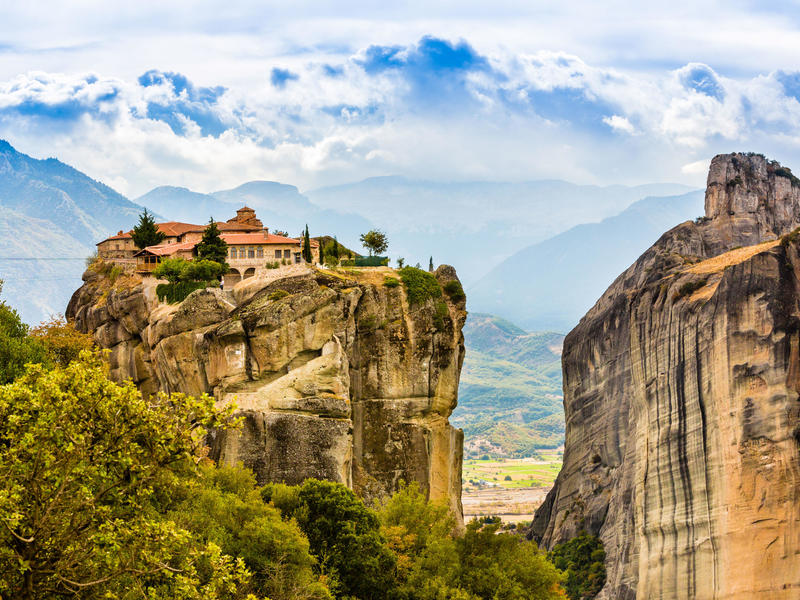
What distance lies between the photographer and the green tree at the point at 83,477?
88.9 feet

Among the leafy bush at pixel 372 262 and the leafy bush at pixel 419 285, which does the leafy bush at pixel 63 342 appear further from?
the leafy bush at pixel 419 285

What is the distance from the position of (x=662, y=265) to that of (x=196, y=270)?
201ft

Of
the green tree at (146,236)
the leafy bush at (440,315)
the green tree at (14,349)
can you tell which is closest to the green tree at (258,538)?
the green tree at (14,349)

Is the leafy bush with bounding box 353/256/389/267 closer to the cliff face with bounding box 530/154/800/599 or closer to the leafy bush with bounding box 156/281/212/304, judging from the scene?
the leafy bush with bounding box 156/281/212/304

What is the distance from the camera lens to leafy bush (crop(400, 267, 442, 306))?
255ft

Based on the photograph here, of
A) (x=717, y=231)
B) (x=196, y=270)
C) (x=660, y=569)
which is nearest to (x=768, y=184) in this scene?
(x=717, y=231)

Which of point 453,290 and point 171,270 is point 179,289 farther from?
point 453,290

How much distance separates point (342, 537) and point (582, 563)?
219 feet

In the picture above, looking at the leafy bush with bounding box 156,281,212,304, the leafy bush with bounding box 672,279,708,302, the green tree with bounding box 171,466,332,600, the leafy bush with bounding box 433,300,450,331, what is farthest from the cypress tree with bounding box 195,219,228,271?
the leafy bush with bounding box 672,279,708,302

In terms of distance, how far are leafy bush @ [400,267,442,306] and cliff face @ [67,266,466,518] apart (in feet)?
1.87

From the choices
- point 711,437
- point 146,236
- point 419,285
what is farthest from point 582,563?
point 146,236

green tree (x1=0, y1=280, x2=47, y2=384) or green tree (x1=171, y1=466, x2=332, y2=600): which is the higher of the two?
green tree (x1=0, y1=280, x2=47, y2=384)

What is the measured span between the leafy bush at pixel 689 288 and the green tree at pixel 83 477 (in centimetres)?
7707

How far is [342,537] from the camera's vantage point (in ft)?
176
